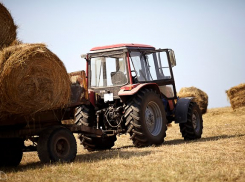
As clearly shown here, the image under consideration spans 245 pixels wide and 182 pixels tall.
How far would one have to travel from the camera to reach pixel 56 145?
8.20 m

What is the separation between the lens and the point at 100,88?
35.1 ft

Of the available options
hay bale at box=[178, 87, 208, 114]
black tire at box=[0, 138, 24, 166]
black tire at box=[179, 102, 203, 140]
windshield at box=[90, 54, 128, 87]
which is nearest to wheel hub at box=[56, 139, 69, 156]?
black tire at box=[0, 138, 24, 166]

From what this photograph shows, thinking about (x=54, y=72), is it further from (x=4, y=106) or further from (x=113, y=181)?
(x=113, y=181)

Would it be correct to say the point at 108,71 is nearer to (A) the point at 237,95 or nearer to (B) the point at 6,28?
(B) the point at 6,28

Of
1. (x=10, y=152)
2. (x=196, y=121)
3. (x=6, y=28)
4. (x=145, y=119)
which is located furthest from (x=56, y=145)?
(x=196, y=121)

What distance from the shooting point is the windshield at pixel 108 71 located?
10.6 meters

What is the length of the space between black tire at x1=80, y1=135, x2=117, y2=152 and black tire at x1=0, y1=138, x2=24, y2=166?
244 cm

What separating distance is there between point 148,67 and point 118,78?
98 cm

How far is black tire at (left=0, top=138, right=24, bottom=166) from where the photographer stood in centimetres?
862

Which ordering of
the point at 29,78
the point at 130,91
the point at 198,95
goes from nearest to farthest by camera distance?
the point at 29,78 → the point at 130,91 → the point at 198,95

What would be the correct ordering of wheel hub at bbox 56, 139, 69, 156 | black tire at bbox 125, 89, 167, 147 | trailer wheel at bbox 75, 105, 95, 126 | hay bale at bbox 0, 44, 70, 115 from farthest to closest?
1. trailer wheel at bbox 75, 105, 95, 126
2. black tire at bbox 125, 89, 167, 147
3. wheel hub at bbox 56, 139, 69, 156
4. hay bale at bbox 0, 44, 70, 115

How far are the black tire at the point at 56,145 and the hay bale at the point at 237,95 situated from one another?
14005mm

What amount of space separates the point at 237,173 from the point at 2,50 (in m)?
4.12

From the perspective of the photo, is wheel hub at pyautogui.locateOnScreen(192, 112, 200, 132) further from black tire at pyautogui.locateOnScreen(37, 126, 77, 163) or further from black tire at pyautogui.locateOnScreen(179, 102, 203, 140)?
black tire at pyautogui.locateOnScreen(37, 126, 77, 163)
